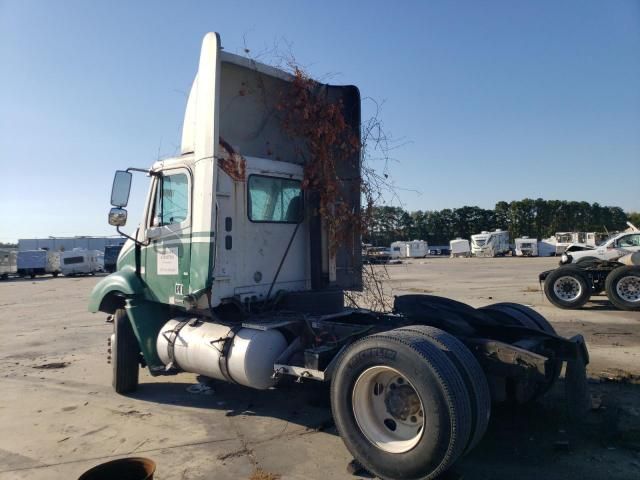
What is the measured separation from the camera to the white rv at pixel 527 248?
60281 millimetres

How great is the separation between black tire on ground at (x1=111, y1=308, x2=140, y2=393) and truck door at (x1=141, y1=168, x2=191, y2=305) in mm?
608

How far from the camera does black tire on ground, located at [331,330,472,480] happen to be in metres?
3.49

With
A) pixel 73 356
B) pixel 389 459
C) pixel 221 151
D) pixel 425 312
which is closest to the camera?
pixel 389 459

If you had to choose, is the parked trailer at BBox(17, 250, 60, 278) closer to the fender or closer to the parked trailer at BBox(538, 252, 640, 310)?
the fender

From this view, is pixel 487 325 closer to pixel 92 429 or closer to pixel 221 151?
pixel 221 151

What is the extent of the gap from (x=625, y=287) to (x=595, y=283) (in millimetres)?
1187

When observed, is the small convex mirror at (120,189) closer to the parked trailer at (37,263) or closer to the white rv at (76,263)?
the white rv at (76,263)

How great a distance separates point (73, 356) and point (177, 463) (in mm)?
5635

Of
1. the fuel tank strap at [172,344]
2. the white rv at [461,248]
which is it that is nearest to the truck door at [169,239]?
the fuel tank strap at [172,344]

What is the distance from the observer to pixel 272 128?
6.51 metres

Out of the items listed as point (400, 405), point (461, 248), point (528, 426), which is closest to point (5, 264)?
point (400, 405)

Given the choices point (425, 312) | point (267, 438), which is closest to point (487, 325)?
point (425, 312)

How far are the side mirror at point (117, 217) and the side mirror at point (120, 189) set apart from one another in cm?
7

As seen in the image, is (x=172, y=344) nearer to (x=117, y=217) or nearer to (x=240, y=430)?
(x=240, y=430)
